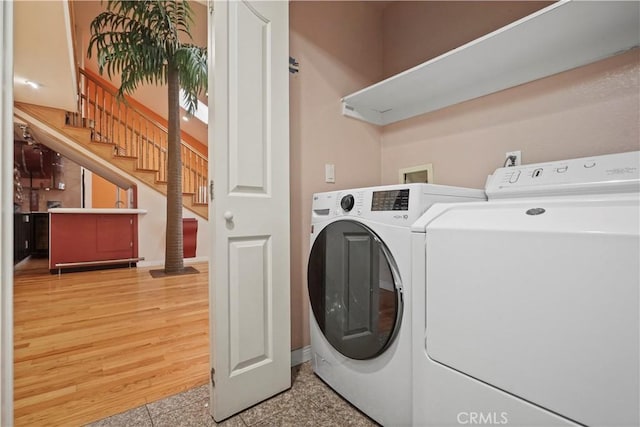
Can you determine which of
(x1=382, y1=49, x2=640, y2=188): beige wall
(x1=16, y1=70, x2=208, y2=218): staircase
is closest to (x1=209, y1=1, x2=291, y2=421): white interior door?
(x1=382, y1=49, x2=640, y2=188): beige wall

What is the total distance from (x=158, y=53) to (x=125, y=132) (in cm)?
243

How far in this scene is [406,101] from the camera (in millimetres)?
1679

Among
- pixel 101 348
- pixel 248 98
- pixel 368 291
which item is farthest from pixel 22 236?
pixel 368 291

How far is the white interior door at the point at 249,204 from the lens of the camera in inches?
42.5

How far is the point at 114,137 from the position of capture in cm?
539

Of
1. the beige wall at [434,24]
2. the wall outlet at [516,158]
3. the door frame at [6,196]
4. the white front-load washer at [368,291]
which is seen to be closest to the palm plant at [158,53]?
the beige wall at [434,24]

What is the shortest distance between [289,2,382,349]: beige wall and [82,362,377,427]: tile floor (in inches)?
11.3

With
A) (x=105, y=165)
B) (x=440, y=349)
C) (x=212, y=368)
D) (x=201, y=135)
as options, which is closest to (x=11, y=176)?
(x=212, y=368)

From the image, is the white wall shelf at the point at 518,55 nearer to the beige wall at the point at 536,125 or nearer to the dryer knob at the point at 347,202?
the beige wall at the point at 536,125

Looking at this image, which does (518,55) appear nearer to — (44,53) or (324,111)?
(324,111)

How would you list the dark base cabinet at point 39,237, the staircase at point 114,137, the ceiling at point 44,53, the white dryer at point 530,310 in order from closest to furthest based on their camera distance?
1. the white dryer at point 530,310
2. the ceiling at point 44,53
3. the staircase at point 114,137
4. the dark base cabinet at point 39,237

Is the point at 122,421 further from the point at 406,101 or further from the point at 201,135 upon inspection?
the point at 201,135

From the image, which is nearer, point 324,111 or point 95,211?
point 324,111

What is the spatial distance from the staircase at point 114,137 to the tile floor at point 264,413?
395 cm
